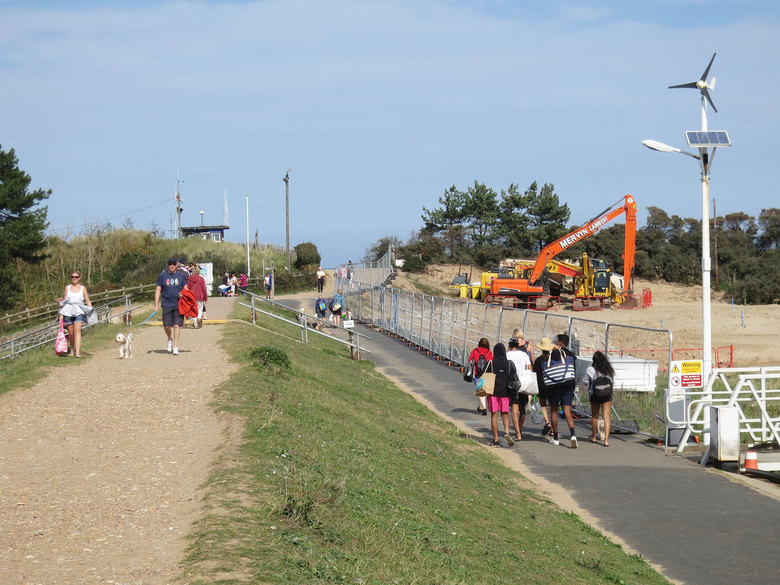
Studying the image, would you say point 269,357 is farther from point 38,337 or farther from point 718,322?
point 718,322

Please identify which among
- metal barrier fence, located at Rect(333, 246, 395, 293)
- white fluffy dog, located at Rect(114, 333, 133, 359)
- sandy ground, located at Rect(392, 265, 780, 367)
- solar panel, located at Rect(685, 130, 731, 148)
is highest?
solar panel, located at Rect(685, 130, 731, 148)

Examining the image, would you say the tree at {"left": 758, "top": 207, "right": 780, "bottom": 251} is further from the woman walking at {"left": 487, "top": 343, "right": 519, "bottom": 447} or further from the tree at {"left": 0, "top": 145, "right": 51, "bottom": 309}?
the woman walking at {"left": 487, "top": 343, "right": 519, "bottom": 447}

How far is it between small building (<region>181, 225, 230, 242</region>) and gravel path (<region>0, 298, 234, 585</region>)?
56964 mm

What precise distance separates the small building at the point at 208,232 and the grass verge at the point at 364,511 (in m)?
58.7

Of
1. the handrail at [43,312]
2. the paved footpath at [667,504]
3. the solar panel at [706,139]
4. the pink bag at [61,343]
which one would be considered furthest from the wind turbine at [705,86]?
the handrail at [43,312]

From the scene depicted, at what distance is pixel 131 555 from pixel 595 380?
10.4 meters

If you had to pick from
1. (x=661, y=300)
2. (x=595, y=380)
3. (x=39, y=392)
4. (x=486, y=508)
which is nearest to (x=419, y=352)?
(x=595, y=380)

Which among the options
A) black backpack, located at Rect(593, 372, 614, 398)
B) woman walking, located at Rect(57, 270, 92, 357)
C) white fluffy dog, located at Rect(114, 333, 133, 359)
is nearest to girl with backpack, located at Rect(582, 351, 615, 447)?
black backpack, located at Rect(593, 372, 614, 398)

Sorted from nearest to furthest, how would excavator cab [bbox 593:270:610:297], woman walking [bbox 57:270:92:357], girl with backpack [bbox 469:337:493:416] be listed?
girl with backpack [bbox 469:337:493:416] < woman walking [bbox 57:270:92:357] < excavator cab [bbox 593:270:610:297]

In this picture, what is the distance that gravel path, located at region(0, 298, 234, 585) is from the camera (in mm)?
6312

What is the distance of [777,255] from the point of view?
7362cm

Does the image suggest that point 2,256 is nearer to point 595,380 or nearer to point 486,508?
point 595,380

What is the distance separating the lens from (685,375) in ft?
51.3

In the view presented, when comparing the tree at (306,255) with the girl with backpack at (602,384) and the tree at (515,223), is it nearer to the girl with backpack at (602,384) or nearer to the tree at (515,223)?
the tree at (515,223)
